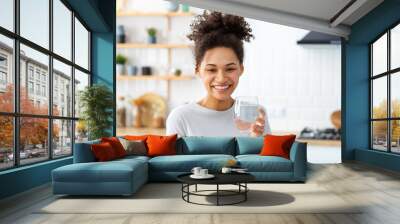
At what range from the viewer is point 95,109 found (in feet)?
22.6

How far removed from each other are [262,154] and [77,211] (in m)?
2.82

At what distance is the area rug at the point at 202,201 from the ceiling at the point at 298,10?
11.4 feet

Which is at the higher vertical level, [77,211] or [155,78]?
[155,78]

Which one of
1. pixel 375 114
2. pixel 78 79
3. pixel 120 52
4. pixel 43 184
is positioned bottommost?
pixel 43 184

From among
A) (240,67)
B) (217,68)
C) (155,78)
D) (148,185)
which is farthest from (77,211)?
(155,78)

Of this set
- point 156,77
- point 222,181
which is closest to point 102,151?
point 222,181

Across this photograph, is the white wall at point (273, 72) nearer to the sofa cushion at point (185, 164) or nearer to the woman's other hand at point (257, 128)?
the woman's other hand at point (257, 128)

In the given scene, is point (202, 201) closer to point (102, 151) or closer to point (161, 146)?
point (102, 151)

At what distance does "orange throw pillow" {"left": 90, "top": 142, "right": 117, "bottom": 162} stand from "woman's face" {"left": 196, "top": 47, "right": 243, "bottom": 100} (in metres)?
3.03

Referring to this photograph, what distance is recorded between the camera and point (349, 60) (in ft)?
28.1

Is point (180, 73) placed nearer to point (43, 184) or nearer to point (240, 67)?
point (240, 67)

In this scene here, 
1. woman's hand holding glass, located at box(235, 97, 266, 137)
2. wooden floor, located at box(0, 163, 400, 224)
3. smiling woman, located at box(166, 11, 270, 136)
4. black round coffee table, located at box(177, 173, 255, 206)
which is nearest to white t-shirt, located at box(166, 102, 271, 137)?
smiling woman, located at box(166, 11, 270, 136)

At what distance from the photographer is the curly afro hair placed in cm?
777

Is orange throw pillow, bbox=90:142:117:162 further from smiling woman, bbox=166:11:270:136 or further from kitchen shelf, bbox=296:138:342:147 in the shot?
kitchen shelf, bbox=296:138:342:147
